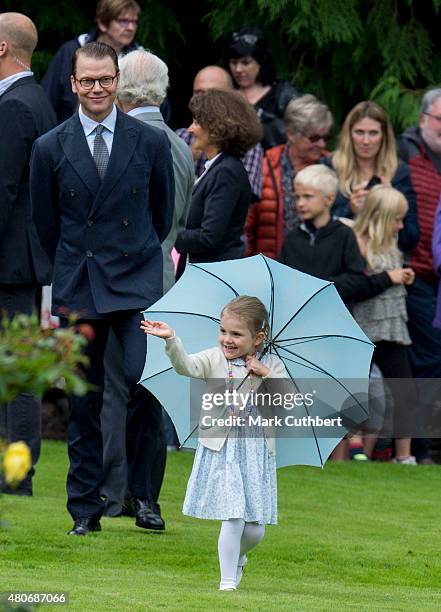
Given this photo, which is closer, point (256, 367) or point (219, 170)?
point (256, 367)

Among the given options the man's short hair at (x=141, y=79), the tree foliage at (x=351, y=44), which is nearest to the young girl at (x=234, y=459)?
the man's short hair at (x=141, y=79)

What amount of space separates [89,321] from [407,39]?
19.2ft

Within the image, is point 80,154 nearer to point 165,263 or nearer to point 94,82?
point 94,82

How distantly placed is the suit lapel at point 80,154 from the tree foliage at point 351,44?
4810mm

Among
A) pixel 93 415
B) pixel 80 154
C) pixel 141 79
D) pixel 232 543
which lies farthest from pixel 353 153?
pixel 232 543

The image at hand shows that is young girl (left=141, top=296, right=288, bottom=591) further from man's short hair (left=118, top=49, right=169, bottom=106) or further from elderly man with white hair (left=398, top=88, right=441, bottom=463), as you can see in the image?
elderly man with white hair (left=398, top=88, right=441, bottom=463)

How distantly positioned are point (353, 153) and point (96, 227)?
435 cm

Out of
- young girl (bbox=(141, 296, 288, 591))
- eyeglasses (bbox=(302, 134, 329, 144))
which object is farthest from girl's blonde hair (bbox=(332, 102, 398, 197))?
young girl (bbox=(141, 296, 288, 591))

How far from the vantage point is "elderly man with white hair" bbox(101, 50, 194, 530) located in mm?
8953

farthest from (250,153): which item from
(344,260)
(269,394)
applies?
(269,394)

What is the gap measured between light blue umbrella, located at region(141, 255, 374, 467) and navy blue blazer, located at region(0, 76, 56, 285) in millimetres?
1729

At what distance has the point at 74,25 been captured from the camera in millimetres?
13414

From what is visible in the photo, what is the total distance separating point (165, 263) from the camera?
948 cm

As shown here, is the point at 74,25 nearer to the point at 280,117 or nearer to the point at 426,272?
the point at 280,117
